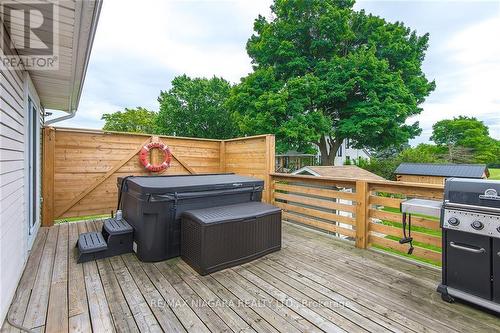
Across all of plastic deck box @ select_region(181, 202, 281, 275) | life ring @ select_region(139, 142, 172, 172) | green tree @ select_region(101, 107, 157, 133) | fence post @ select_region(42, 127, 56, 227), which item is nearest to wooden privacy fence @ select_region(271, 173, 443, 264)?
plastic deck box @ select_region(181, 202, 281, 275)

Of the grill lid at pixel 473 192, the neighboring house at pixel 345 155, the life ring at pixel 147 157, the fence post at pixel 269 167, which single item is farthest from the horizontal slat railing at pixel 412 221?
the neighboring house at pixel 345 155

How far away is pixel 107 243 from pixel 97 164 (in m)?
2.27

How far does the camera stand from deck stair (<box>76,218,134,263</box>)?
8.65 ft

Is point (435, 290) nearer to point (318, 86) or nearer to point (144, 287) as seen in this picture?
point (144, 287)

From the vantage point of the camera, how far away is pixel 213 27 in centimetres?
659

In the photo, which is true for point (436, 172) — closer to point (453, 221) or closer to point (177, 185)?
point (453, 221)

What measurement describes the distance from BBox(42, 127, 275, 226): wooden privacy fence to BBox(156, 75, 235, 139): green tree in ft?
39.3

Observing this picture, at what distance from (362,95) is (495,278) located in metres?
11.1

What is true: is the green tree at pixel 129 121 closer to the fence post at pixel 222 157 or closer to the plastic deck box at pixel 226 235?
the fence post at pixel 222 157

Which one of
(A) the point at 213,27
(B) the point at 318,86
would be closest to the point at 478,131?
(B) the point at 318,86

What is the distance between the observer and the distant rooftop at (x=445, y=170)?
41.8 ft

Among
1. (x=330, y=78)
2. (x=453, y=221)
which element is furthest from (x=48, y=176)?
(x=330, y=78)

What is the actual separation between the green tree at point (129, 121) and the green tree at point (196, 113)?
4896mm

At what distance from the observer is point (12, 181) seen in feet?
6.59
